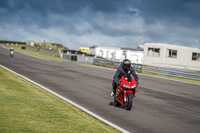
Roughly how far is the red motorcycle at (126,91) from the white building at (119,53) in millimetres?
48905

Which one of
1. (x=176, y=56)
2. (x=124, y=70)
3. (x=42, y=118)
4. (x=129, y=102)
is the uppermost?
(x=176, y=56)

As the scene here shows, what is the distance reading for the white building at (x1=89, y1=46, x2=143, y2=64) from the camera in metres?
58.4

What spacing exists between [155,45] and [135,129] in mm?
33138

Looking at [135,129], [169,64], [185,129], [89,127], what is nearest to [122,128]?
[135,129]

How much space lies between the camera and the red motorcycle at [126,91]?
8.17m

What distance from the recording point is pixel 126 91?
8336mm

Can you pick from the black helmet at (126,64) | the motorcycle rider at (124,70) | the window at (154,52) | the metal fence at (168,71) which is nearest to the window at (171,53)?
the window at (154,52)

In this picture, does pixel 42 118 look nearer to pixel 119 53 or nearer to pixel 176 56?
pixel 176 56

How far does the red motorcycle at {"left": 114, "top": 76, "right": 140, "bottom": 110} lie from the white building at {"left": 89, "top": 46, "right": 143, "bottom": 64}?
48.9m

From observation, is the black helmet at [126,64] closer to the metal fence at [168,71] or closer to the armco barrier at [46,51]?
the metal fence at [168,71]

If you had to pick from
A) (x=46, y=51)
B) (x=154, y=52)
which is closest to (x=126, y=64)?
(x=154, y=52)

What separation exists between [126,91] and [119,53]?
56225mm

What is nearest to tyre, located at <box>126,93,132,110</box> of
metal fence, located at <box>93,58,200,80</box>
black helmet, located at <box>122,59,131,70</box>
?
black helmet, located at <box>122,59,131,70</box>

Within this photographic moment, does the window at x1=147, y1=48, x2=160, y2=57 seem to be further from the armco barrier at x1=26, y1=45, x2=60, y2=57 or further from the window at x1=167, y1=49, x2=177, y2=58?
the armco barrier at x1=26, y1=45, x2=60, y2=57
